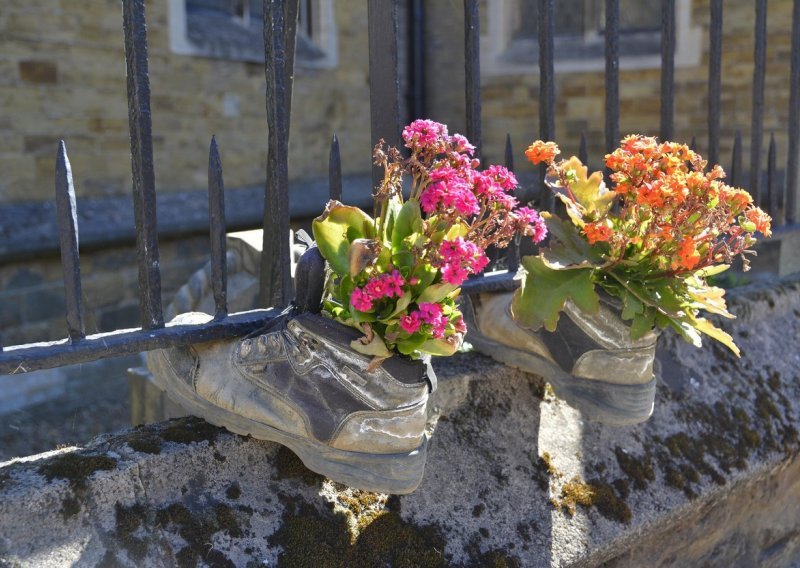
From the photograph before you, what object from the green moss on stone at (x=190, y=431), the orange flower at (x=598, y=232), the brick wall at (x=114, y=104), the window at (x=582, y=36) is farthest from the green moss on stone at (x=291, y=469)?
the window at (x=582, y=36)

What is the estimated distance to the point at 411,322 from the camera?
127cm

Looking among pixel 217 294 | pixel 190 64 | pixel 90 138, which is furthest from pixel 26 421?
pixel 217 294

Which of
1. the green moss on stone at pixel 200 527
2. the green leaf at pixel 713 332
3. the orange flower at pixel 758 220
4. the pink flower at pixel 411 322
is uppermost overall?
the orange flower at pixel 758 220

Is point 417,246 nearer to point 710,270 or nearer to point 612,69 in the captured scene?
point 710,270

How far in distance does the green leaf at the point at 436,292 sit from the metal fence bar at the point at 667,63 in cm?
125

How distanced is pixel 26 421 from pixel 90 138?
202 cm

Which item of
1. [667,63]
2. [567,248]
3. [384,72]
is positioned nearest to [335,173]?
[384,72]

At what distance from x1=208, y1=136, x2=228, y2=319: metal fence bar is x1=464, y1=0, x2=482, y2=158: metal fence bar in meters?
0.59

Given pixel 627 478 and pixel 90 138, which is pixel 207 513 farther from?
pixel 90 138

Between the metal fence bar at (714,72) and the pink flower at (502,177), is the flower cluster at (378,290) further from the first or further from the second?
the metal fence bar at (714,72)

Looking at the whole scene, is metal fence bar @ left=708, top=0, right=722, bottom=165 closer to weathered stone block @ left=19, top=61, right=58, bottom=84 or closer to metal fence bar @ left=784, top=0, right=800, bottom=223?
metal fence bar @ left=784, top=0, right=800, bottom=223

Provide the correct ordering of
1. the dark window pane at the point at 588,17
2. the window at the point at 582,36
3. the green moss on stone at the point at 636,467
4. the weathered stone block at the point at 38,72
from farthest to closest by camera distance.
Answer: the dark window pane at the point at 588,17 < the window at the point at 582,36 < the weathered stone block at the point at 38,72 < the green moss on stone at the point at 636,467

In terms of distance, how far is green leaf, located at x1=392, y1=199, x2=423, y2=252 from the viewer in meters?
1.35

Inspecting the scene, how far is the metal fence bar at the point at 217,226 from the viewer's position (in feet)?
5.10
